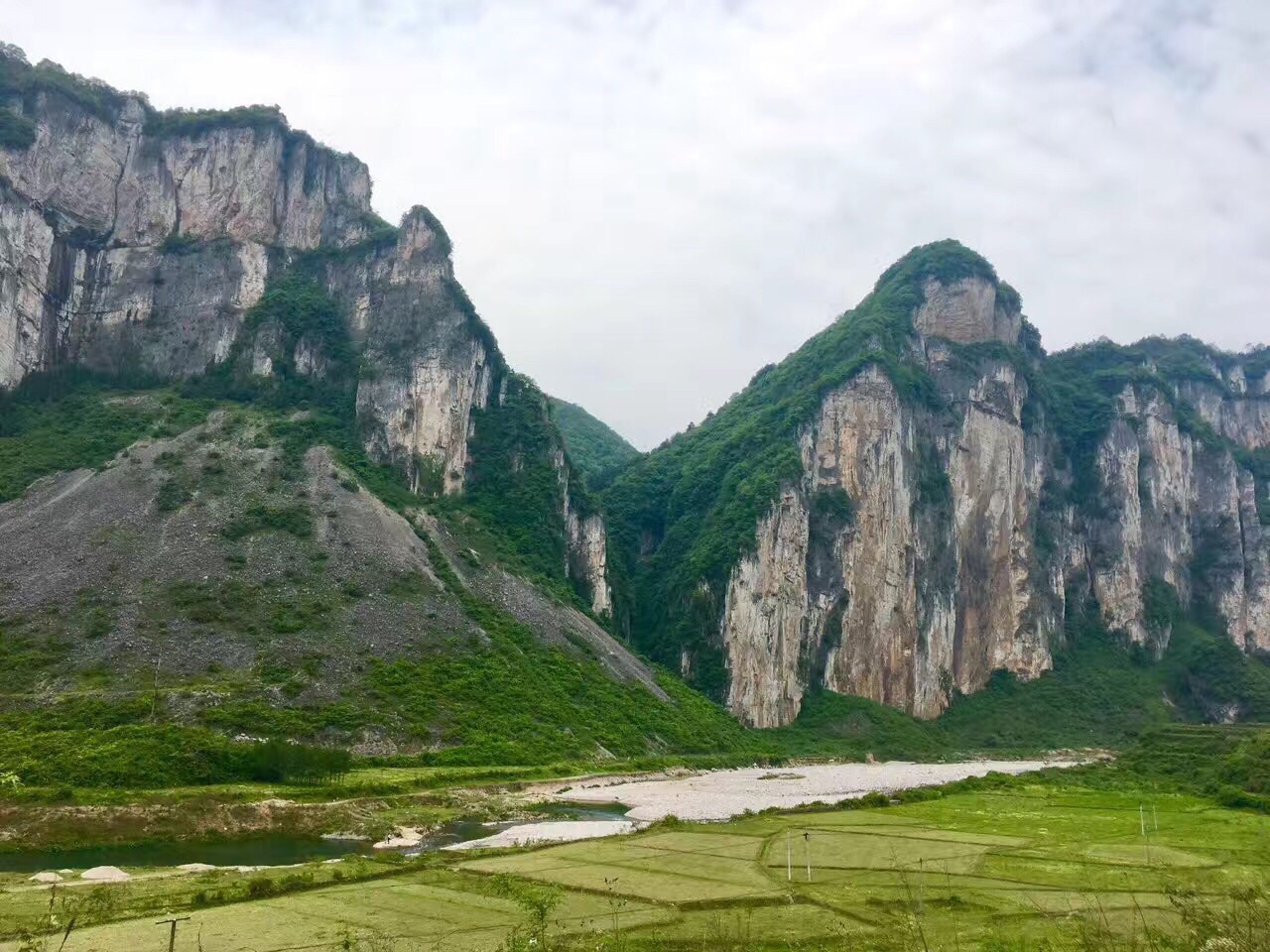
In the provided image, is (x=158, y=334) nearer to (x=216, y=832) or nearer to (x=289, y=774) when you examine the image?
(x=289, y=774)

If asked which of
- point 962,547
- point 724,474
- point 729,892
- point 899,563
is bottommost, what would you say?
point 729,892

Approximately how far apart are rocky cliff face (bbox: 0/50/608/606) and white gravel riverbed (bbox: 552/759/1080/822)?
3931 centimetres

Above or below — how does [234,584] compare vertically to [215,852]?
above

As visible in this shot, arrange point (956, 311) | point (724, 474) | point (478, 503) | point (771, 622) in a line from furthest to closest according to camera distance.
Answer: point (956, 311) < point (724, 474) < point (771, 622) < point (478, 503)

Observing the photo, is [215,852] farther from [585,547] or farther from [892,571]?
[892,571]

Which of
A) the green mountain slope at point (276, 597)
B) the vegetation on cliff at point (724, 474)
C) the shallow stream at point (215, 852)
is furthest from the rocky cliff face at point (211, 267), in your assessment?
the shallow stream at point (215, 852)

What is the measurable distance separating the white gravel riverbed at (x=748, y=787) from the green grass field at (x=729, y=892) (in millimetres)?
9428

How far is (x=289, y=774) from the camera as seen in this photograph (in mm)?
50312

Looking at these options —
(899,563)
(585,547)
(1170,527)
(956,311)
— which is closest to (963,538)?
(899,563)

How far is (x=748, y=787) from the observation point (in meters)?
63.3

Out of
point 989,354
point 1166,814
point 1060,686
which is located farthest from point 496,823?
point 989,354

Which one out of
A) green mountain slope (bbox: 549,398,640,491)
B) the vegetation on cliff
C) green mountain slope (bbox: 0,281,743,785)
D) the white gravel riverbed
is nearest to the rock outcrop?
the vegetation on cliff

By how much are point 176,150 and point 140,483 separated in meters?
49.7

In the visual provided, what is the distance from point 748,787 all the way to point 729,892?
126 feet
